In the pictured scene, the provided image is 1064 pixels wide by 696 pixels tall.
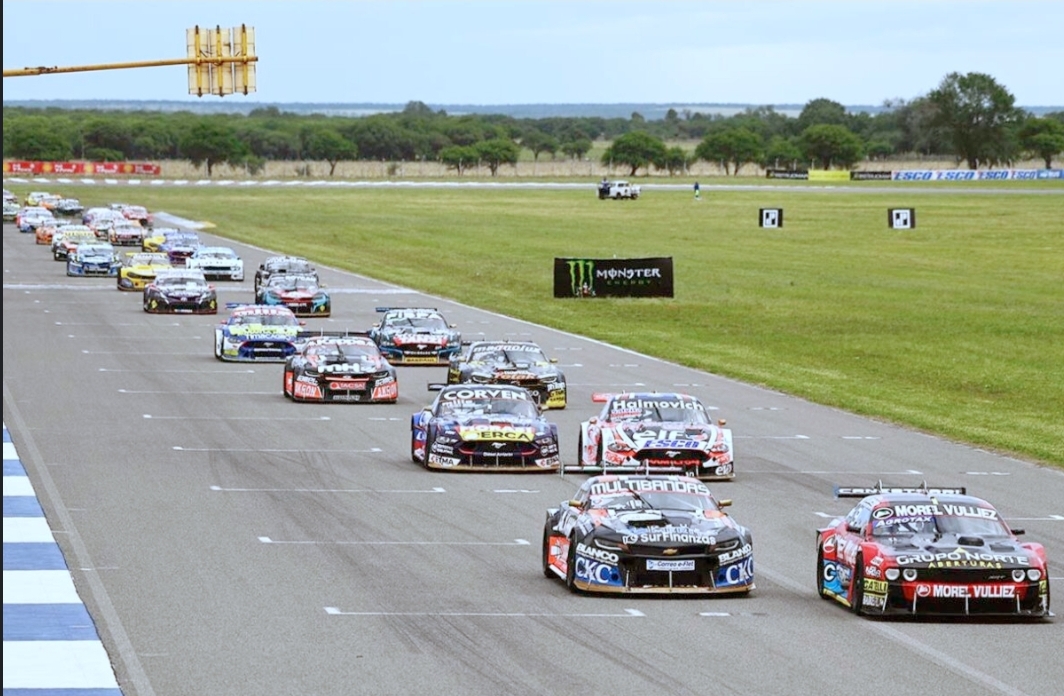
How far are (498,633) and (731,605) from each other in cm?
271

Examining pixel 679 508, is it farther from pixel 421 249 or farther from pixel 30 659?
pixel 421 249

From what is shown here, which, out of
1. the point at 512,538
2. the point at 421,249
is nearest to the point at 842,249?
the point at 421,249

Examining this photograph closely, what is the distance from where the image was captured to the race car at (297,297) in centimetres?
6256

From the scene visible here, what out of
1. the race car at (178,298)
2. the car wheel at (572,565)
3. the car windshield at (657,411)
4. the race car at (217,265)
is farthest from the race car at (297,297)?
the car wheel at (572,565)

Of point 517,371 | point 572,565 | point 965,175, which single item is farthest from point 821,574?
point 965,175

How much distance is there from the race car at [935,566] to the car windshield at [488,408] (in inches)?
460

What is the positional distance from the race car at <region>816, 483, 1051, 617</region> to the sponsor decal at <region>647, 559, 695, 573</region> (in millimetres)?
1390

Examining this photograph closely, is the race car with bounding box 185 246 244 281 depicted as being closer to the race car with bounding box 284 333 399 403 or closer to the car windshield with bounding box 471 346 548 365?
the race car with bounding box 284 333 399 403

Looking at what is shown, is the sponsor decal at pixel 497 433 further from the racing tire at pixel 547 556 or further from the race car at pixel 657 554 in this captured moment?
the race car at pixel 657 554

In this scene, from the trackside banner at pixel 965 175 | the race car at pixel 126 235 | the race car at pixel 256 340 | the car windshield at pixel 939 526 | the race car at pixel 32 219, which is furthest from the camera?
the trackside banner at pixel 965 175

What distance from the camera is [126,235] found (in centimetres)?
10000

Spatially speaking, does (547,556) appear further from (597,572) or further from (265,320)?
(265,320)

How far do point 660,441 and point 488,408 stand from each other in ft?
9.85

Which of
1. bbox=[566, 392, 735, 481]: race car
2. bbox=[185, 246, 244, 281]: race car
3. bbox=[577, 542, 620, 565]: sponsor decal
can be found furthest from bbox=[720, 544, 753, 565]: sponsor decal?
bbox=[185, 246, 244, 281]: race car
